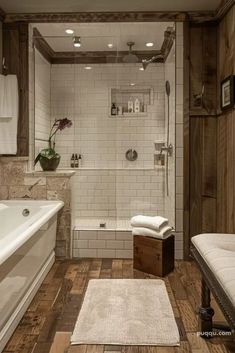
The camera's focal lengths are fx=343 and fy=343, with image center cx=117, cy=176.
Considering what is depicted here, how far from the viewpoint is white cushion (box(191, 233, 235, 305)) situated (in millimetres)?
1521

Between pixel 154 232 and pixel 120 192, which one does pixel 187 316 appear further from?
pixel 120 192

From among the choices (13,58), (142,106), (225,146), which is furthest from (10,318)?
(142,106)

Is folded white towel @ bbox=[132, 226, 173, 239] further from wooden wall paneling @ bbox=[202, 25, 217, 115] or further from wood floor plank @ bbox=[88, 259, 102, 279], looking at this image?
wooden wall paneling @ bbox=[202, 25, 217, 115]

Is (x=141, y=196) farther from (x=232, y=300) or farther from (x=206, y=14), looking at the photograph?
(x=232, y=300)

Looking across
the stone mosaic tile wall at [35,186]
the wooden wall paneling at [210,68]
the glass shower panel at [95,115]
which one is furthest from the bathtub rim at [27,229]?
the wooden wall paneling at [210,68]

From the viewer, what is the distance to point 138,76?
15.5 ft

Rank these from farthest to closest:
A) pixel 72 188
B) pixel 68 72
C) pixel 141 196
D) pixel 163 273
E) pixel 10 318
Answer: pixel 68 72
pixel 141 196
pixel 72 188
pixel 163 273
pixel 10 318

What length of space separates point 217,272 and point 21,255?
128cm

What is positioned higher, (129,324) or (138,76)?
(138,76)

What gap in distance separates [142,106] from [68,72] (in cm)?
117

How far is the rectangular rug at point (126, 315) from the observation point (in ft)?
7.02

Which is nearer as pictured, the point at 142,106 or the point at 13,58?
the point at 13,58

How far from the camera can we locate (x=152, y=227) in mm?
3305

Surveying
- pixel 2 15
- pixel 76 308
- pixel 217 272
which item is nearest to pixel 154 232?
pixel 76 308
